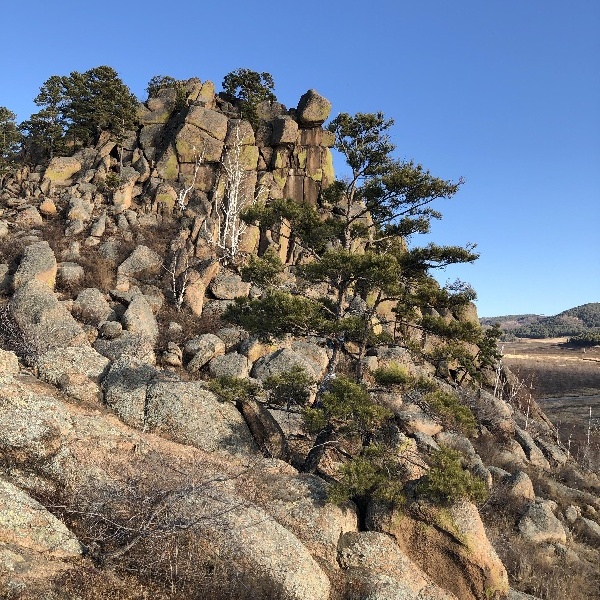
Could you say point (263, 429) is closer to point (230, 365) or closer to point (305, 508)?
point (305, 508)

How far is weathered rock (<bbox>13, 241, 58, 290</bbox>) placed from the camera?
2330cm

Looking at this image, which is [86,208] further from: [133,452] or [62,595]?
[62,595]

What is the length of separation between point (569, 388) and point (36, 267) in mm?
83952

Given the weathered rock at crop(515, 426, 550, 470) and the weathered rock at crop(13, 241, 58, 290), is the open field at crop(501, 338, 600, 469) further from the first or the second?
the weathered rock at crop(13, 241, 58, 290)

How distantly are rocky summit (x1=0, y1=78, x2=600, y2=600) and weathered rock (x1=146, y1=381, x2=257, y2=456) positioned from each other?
0.06 m

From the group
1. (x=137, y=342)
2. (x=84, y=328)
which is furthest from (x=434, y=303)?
(x=84, y=328)

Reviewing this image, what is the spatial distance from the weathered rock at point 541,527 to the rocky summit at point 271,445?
6 centimetres

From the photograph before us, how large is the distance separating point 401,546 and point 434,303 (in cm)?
642

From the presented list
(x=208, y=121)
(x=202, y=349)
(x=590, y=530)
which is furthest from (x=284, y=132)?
(x=590, y=530)

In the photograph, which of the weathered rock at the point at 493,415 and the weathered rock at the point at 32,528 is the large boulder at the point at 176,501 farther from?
the weathered rock at the point at 493,415

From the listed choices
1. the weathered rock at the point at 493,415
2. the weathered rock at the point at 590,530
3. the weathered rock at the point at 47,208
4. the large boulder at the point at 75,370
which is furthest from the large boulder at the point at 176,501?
the weathered rock at the point at 47,208

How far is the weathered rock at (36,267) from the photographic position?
76.4 ft

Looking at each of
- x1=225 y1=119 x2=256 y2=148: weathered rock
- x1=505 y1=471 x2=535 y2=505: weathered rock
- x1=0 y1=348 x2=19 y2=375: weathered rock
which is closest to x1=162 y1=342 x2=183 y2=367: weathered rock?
x1=0 y1=348 x2=19 y2=375: weathered rock

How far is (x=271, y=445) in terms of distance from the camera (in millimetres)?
13719
